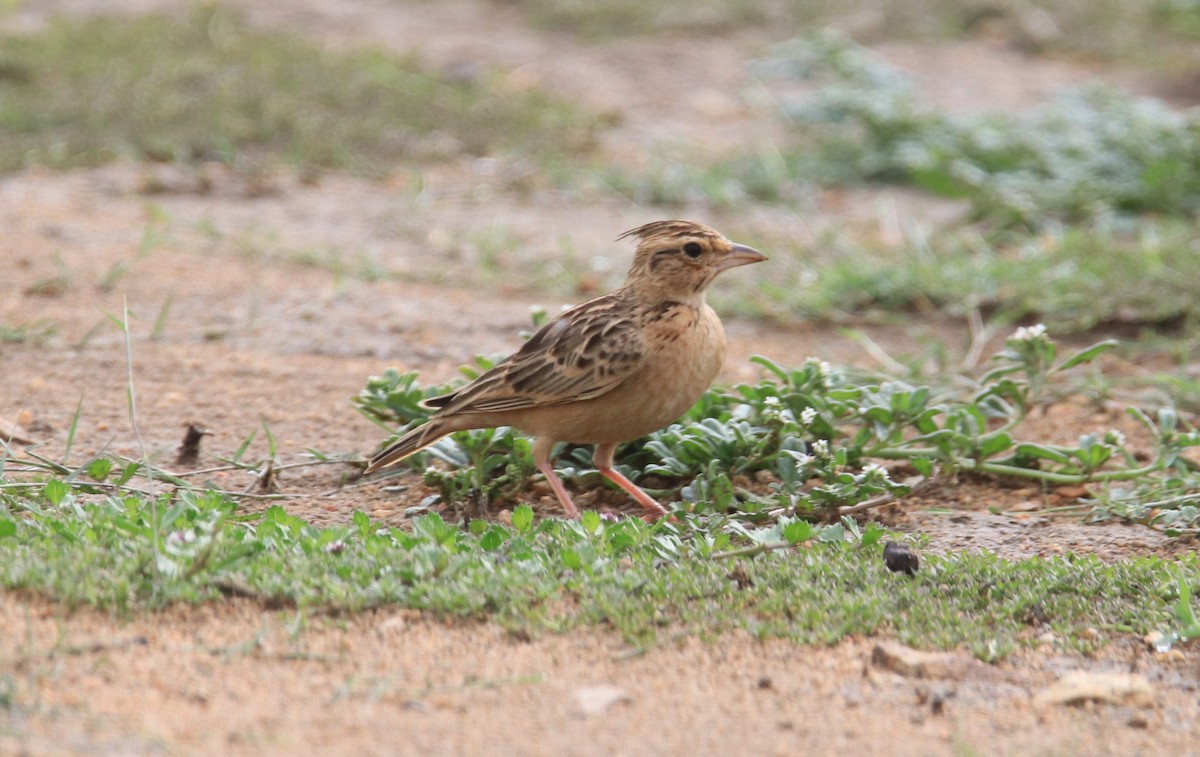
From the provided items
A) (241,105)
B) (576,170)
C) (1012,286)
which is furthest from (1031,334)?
(241,105)

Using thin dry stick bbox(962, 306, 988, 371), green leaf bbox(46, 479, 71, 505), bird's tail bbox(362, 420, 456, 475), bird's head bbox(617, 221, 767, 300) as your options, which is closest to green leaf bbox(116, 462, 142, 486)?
green leaf bbox(46, 479, 71, 505)

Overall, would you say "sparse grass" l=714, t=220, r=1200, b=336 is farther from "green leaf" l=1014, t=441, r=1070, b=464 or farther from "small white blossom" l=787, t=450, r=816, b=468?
"small white blossom" l=787, t=450, r=816, b=468

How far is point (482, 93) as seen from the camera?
1143cm

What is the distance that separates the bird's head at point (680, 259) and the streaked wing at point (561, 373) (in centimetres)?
27

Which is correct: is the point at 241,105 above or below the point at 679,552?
above

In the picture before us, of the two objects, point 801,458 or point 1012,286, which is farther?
point 1012,286

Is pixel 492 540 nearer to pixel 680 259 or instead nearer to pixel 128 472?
pixel 128 472

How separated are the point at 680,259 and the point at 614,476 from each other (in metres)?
0.82

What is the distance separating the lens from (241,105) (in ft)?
34.1

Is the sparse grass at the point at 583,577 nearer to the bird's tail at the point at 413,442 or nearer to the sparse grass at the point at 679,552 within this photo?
the sparse grass at the point at 679,552

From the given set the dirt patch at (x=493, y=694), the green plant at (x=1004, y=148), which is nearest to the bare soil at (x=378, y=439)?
the dirt patch at (x=493, y=694)

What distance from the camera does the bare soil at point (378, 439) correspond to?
3432mm

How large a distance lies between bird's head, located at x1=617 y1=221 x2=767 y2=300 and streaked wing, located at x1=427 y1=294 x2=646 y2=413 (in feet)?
0.87

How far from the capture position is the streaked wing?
499 cm
